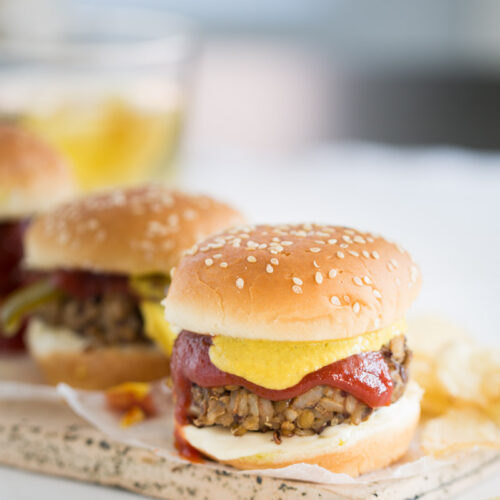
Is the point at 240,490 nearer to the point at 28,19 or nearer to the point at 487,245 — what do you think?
the point at 487,245

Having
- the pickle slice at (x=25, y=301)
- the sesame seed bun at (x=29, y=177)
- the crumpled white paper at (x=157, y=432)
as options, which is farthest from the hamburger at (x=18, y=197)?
the crumpled white paper at (x=157, y=432)

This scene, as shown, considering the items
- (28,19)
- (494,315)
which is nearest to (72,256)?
(494,315)

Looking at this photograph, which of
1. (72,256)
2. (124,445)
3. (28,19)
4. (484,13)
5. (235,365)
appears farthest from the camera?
(484,13)

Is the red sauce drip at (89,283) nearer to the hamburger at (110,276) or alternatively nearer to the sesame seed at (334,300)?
the hamburger at (110,276)

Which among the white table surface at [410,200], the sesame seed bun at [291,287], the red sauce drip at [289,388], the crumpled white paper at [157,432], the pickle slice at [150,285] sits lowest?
the white table surface at [410,200]

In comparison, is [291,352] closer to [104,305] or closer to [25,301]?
[104,305]

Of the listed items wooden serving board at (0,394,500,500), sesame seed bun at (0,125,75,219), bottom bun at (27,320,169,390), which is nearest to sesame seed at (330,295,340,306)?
wooden serving board at (0,394,500,500)

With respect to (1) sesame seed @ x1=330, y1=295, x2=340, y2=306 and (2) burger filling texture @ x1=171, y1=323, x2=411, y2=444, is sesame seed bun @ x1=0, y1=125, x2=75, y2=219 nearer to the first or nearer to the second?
(2) burger filling texture @ x1=171, y1=323, x2=411, y2=444
